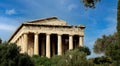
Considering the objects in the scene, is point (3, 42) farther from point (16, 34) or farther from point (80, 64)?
point (16, 34)

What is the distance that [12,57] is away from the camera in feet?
163

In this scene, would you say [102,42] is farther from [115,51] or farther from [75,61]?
[115,51]

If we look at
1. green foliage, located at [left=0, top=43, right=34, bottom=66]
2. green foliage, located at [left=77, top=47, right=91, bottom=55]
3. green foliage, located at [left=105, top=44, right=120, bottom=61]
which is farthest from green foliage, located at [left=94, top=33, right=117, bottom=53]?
green foliage, located at [left=0, top=43, right=34, bottom=66]

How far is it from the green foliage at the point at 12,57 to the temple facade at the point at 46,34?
4614 cm

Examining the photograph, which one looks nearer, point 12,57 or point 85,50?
point 12,57

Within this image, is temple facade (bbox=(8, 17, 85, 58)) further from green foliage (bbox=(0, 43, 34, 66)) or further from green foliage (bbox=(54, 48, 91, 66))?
green foliage (bbox=(0, 43, 34, 66))

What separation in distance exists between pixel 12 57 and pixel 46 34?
4913cm

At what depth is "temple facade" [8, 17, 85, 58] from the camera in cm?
9794

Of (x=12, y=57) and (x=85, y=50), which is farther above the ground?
(x=12, y=57)

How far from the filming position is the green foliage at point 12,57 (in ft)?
159

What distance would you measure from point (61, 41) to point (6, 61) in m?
52.2

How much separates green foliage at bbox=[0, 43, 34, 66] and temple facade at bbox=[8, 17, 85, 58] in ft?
151

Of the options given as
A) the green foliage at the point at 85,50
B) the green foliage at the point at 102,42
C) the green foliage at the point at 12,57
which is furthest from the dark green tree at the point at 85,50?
the green foliage at the point at 12,57

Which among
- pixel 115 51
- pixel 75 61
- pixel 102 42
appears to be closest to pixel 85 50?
pixel 102 42
